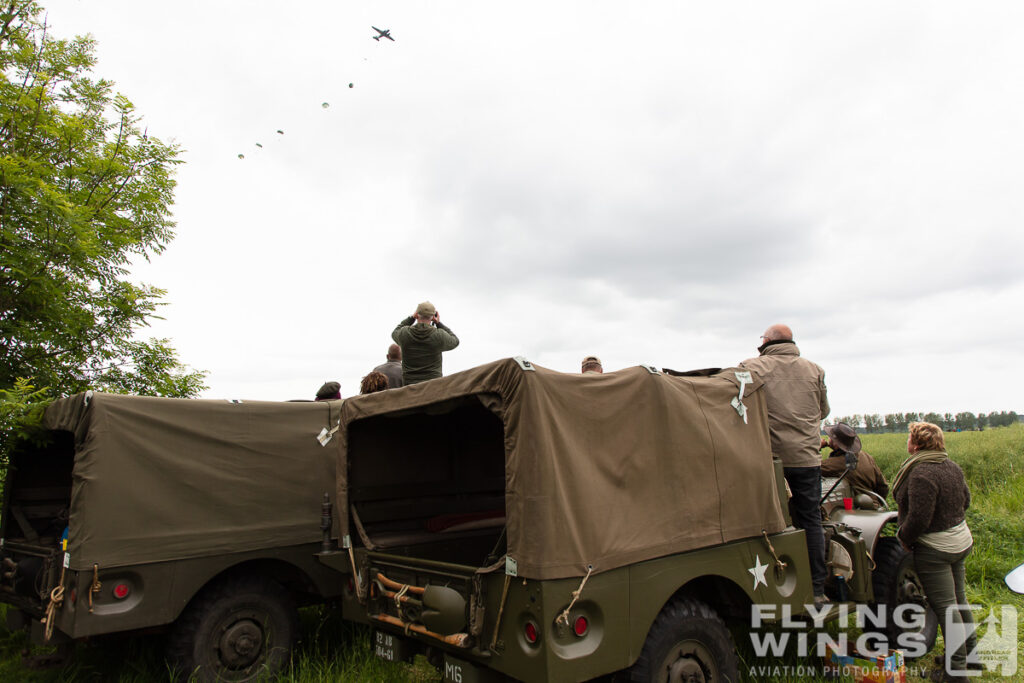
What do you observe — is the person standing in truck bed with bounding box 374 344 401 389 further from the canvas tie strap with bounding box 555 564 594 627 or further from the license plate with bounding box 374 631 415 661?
the canvas tie strap with bounding box 555 564 594 627

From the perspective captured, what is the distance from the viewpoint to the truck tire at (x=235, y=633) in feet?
16.1

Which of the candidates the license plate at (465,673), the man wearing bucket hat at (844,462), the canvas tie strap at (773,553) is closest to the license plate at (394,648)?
the license plate at (465,673)

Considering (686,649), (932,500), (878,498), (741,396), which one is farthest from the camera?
(878,498)

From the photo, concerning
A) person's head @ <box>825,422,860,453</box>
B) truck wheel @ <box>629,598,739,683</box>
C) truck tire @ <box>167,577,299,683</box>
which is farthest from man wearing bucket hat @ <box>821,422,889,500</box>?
truck tire @ <box>167,577,299,683</box>

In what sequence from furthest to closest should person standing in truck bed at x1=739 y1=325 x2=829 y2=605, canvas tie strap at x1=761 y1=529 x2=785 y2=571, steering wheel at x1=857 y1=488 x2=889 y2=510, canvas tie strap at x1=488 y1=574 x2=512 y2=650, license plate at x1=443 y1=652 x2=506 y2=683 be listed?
steering wheel at x1=857 y1=488 x2=889 y2=510 → person standing in truck bed at x1=739 y1=325 x2=829 y2=605 → canvas tie strap at x1=761 y1=529 x2=785 y2=571 → license plate at x1=443 y1=652 x2=506 y2=683 → canvas tie strap at x1=488 y1=574 x2=512 y2=650

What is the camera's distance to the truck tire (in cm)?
489

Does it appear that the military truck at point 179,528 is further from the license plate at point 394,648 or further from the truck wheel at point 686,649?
the truck wheel at point 686,649

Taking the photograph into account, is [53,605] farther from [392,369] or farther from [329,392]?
[392,369]

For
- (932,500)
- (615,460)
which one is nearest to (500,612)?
(615,460)

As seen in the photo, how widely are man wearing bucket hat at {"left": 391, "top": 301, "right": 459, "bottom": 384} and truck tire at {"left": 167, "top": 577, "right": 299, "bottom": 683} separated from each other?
224 centimetres

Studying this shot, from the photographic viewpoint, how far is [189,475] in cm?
515

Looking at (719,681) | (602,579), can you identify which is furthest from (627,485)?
(719,681)

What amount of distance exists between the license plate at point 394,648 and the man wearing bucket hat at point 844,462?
190 inches

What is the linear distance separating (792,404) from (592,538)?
8.46ft
